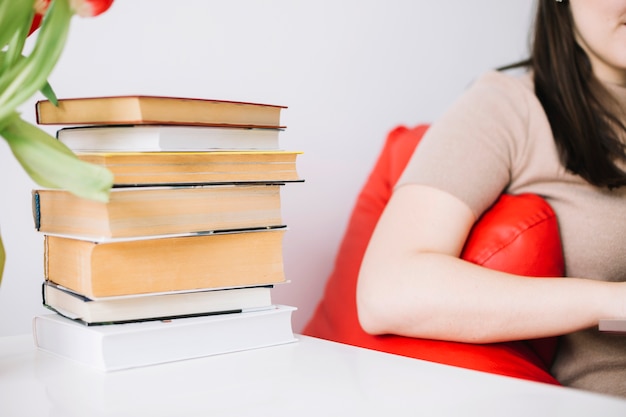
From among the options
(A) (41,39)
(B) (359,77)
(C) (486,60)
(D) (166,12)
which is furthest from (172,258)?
(C) (486,60)

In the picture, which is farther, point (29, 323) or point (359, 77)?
point (359, 77)

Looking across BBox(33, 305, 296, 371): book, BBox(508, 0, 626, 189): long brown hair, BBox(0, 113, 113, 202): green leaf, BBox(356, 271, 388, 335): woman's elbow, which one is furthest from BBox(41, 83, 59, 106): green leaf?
BBox(508, 0, 626, 189): long brown hair

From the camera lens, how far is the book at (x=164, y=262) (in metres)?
0.72

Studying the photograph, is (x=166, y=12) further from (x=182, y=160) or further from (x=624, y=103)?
(x=624, y=103)

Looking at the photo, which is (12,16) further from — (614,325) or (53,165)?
(614,325)

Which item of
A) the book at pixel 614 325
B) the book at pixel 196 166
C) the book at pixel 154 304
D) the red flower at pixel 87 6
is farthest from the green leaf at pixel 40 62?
the book at pixel 614 325

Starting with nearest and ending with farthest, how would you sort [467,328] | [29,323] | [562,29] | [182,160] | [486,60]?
[182,160] < [467,328] < [29,323] < [562,29] < [486,60]

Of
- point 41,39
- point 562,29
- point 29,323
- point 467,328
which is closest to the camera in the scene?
point 41,39

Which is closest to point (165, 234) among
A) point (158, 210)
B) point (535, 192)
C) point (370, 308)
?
point (158, 210)

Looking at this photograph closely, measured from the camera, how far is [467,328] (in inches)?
37.4

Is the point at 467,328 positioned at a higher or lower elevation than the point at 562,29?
lower

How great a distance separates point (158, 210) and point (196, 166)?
6 cm

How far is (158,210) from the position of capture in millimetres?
739

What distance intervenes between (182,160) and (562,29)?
0.76 m
